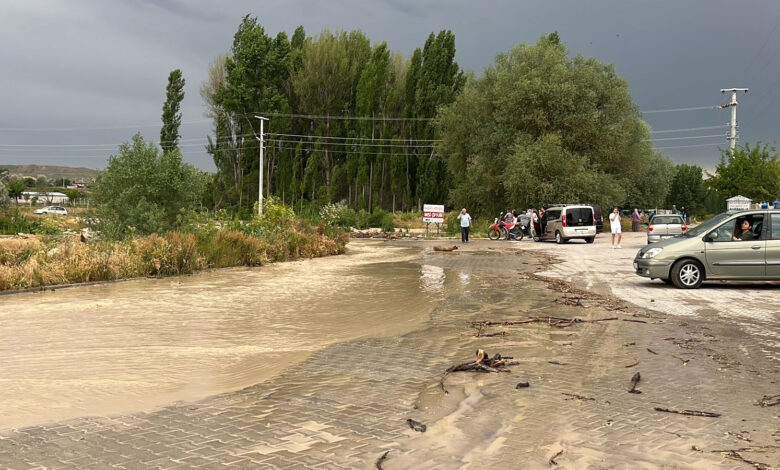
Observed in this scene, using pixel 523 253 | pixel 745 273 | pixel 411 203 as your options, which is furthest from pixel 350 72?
pixel 745 273

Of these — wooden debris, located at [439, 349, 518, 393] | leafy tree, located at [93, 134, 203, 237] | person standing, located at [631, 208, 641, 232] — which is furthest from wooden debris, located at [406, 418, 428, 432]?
person standing, located at [631, 208, 641, 232]

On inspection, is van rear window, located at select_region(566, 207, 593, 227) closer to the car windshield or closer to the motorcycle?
the motorcycle

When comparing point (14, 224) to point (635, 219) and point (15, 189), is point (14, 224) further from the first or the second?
point (15, 189)

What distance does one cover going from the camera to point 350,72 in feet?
225

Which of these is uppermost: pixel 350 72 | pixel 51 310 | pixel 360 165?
pixel 350 72

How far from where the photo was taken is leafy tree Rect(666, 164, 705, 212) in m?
103

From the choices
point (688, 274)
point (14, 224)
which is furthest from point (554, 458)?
point (14, 224)

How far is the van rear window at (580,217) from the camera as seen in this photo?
34.2 meters

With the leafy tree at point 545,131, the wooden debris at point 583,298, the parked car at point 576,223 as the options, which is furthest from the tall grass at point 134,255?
the leafy tree at point 545,131

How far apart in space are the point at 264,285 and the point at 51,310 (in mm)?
5085

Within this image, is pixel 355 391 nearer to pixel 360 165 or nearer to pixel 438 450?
pixel 438 450

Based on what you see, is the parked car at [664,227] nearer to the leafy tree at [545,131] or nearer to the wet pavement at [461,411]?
the leafy tree at [545,131]

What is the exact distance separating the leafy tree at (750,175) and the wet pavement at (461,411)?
4053cm

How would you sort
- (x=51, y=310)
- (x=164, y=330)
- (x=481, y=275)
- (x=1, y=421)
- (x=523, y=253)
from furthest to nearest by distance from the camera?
(x=523, y=253) < (x=481, y=275) < (x=51, y=310) < (x=164, y=330) < (x=1, y=421)
